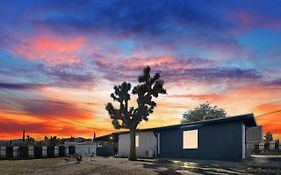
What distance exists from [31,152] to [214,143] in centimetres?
2924

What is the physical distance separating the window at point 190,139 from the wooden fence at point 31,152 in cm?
2308

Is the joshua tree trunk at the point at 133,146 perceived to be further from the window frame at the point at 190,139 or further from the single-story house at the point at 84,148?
the single-story house at the point at 84,148

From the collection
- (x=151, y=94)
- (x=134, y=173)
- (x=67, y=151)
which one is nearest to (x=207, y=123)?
(x=151, y=94)

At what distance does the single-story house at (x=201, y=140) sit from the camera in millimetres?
28875

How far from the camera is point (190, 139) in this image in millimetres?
35031

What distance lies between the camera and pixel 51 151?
51.6 metres

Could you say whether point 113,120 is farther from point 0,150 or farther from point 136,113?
point 0,150

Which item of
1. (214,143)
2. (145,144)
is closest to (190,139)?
(214,143)

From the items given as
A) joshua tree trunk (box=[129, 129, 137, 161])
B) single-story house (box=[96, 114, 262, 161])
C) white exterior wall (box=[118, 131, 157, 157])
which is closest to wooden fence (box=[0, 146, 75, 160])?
white exterior wall (box=[118, 131, 157, 157])

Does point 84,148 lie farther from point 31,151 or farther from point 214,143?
point 214,143

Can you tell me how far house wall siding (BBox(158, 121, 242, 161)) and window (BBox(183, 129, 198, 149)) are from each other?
399 mm

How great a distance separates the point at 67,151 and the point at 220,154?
2880 centimetres

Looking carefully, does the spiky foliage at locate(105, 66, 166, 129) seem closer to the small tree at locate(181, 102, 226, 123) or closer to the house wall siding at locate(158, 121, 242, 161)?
the house wall siding at locate(158, 121, 242, 161)

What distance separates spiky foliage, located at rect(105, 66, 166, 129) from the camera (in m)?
39.0
